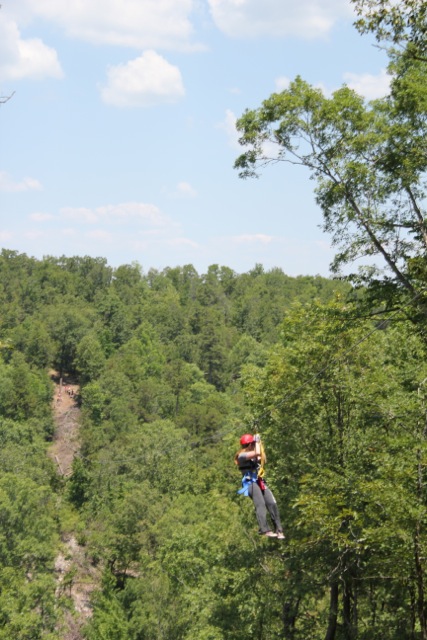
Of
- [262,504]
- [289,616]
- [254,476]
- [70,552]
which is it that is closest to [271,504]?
[262,504]

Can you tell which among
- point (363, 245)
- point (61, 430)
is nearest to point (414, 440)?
point (363, 245)

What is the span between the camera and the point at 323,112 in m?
13.3

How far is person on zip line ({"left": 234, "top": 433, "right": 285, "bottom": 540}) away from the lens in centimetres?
962

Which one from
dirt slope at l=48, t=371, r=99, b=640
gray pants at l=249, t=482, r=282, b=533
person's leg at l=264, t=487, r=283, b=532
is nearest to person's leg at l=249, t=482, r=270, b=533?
gray pants at l=249, t=482, r=282, b=533

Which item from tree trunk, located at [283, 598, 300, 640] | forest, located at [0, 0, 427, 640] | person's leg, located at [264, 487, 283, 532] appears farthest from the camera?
tree trunk, located at [283, 598, 300, 640]

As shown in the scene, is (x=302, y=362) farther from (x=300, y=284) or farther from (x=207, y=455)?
(x=300, y=284)

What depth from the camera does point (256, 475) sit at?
980 cm

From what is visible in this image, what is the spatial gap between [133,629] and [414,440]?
2612 centimetres

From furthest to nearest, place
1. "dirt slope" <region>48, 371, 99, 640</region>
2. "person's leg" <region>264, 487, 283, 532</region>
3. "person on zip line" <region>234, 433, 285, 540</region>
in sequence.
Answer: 1. "dirt slope" <region>48, 371, 99, 640</region>
2. "person's leg" <region>264, 487, 283, 532</region>
3. "person on zip line" <region>234, 433, 285, 540</region>

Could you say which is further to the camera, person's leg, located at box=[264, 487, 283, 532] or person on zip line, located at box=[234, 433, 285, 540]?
person's leg, located at box=[264, 487, 283, 532]

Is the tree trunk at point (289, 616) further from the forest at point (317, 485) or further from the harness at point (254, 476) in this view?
the harness at point (254, 476)

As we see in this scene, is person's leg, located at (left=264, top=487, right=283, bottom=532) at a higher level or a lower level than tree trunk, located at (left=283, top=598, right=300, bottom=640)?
higher

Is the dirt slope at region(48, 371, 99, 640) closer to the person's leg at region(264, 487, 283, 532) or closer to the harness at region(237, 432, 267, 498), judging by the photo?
the person's leg at region(264, 487, 283, 532)

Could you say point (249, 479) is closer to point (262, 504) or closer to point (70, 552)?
point (262, 504)
